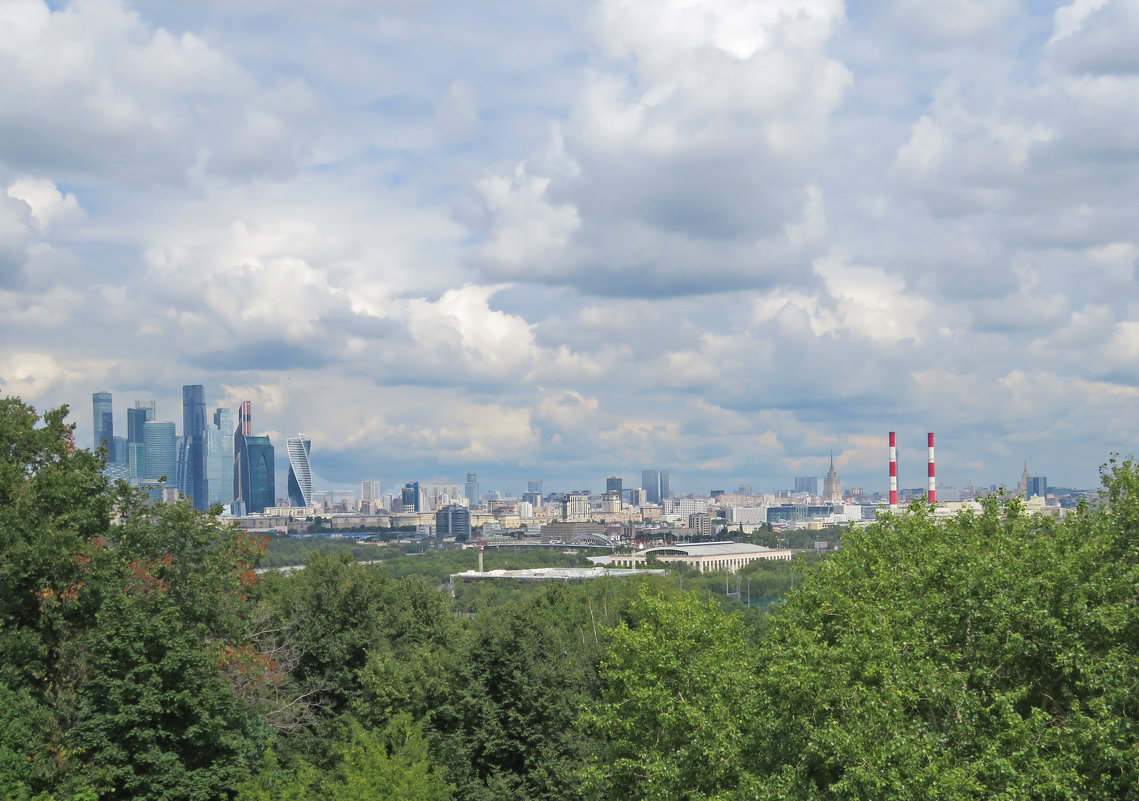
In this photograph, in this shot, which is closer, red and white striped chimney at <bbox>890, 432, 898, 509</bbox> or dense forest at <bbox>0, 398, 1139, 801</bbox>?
dense forest at <bbox>0, 398, 1139, 801</bbox>

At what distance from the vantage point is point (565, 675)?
126 feet

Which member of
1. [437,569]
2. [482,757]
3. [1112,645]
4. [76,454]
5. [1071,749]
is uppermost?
[76,454]

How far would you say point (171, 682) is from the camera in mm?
29312

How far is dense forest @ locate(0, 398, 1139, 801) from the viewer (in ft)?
58.5

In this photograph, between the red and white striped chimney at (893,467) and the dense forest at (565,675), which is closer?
the dense forest at (565,675)

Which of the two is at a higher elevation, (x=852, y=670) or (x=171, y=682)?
(x=852, y=670)

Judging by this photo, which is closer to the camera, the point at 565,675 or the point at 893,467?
the point at 565,675

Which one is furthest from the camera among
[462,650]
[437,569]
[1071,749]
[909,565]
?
[437,569]

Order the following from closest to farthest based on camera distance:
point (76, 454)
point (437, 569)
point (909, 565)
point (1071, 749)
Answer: point (1071, 749) → point (909, 565) → point (76, 454) → point (437, 569)

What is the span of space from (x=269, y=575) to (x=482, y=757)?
2597 cm

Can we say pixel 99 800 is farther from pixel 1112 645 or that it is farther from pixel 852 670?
pixel 1112 645

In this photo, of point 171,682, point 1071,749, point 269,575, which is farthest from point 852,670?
point 269,575

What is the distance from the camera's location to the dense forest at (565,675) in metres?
17.8

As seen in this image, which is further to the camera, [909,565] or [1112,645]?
[909,565]
